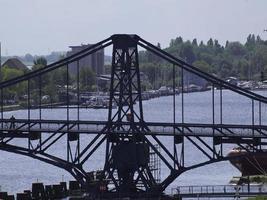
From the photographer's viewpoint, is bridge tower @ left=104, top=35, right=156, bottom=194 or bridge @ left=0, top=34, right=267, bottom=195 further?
bridge tower @ left=104, top=35, right=156, bottom=194

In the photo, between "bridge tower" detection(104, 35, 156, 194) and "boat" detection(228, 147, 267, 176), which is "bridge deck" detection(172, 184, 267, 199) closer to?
"bridge tower" detection(104, 35, 156, 194)

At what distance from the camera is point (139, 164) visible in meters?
85.4

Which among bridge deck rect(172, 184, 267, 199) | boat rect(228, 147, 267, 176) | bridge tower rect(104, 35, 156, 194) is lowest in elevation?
bridge deck rect(172, 184, 267, 199)

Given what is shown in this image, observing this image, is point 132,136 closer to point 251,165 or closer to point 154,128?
point 154,128

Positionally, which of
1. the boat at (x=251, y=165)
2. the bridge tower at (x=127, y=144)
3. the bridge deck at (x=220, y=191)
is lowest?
the bridge deck at (x=220, y=191)

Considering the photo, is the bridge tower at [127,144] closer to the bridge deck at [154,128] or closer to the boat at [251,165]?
the bridge deck at [154,128]

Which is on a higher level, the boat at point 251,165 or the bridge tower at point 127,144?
the bridge tower at point 127,144

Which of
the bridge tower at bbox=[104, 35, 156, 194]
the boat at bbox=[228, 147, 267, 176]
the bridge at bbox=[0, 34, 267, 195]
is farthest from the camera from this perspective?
the boat at bbox=[228, 147, 267, 176]

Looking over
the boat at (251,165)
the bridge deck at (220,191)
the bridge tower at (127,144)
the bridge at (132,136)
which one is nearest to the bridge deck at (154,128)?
the bridge at (132,136)

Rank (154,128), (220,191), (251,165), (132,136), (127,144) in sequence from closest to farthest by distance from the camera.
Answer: (127,144) < (132,136) < (154,128) < (220,191) < (251,165)

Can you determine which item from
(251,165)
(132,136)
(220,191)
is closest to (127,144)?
(132,136)

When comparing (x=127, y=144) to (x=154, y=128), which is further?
(x=154, y=128)

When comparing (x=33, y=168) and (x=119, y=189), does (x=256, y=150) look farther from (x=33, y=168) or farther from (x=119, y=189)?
(x=33, y=168)

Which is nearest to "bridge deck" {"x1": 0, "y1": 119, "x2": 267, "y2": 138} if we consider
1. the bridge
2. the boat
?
the bridge
